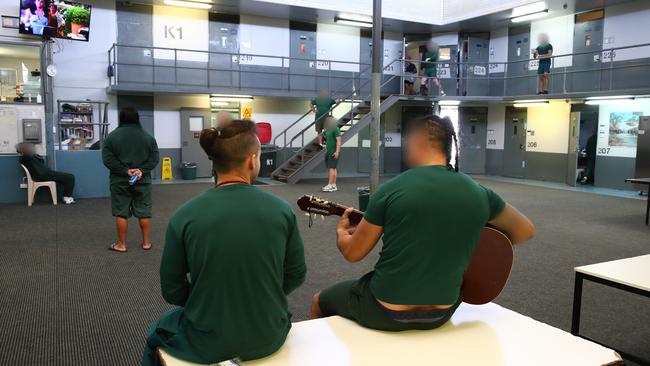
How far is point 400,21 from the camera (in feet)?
48.1

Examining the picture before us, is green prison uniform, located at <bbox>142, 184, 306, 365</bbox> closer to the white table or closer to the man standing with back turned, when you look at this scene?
the white table

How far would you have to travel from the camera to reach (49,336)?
3391mm

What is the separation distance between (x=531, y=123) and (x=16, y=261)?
13.5 metres

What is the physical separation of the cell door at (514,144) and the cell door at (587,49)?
73.9 inches

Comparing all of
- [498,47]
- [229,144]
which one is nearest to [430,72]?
[498,47]

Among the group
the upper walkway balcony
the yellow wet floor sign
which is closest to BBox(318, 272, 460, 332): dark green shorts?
the upper walkway balcony

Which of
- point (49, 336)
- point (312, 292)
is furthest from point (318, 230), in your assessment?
point (49, 336)

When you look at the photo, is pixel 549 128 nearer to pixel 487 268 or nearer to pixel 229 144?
pixel 487 268

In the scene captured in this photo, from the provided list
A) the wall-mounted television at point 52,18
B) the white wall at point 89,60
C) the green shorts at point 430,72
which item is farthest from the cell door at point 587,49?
the white wall at point 89,60

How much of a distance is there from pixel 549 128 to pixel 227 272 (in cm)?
1408

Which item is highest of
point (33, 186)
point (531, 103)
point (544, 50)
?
point (544, 50)

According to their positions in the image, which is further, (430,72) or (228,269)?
(430,72)

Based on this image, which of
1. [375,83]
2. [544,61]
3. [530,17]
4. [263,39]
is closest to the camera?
[375,83]

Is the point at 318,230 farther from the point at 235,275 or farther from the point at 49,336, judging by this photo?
the point at 235,275
